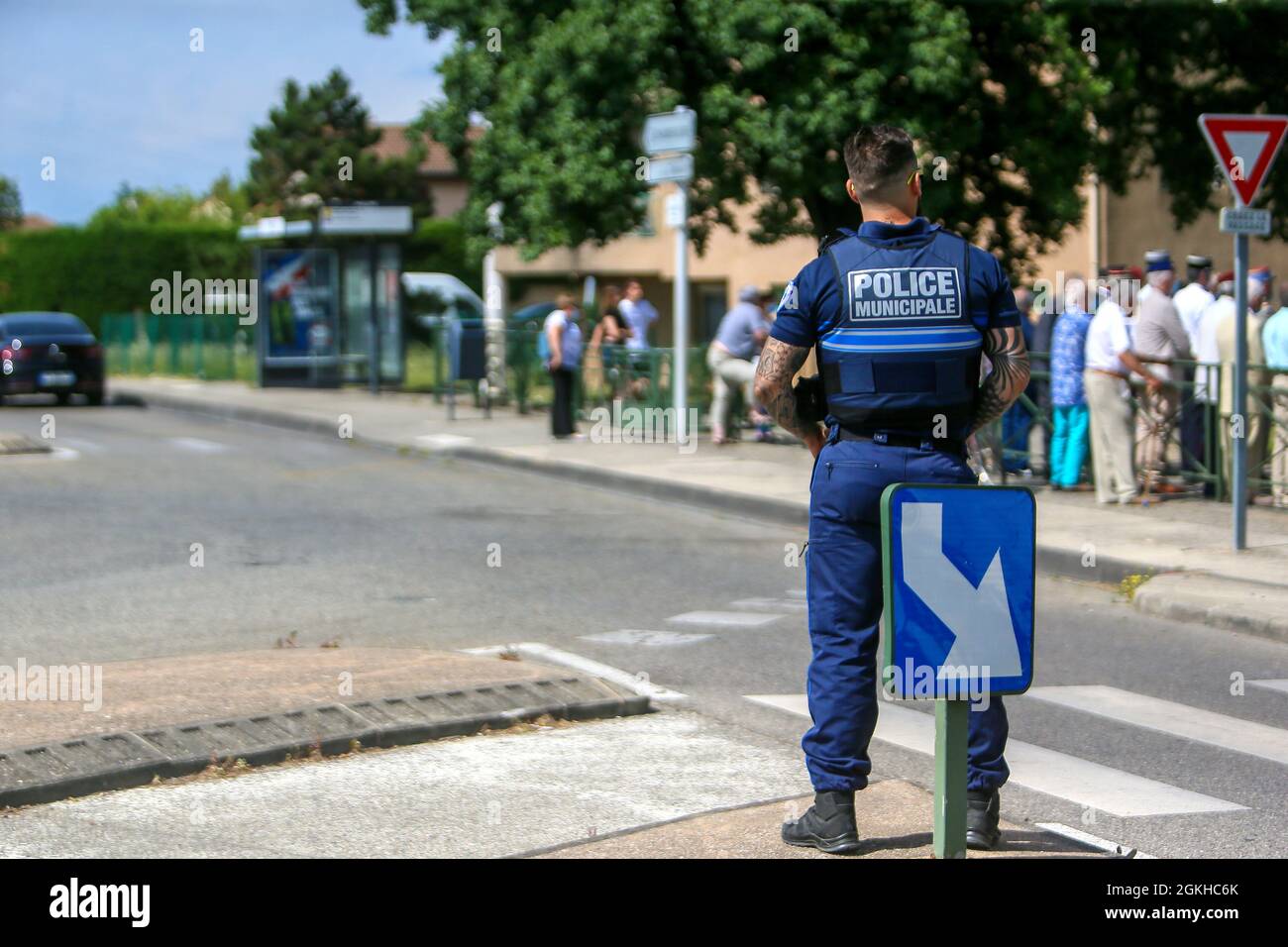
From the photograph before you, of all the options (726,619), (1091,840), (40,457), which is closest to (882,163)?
(1091,840)

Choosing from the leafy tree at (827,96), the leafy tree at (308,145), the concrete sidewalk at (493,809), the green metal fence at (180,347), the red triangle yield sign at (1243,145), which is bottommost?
the concrete sidewalk at (493,809)

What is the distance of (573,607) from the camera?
31.9 ft

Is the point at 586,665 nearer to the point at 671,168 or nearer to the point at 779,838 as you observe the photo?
the point at 779,838

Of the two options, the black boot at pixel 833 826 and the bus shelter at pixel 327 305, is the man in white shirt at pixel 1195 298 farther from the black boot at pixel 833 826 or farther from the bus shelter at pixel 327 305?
the bus shelter at pixel 327 305

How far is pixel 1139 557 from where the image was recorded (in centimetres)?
1114

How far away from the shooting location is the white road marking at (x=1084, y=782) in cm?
581

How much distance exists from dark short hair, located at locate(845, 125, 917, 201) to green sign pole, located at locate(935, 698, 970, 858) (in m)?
1.43

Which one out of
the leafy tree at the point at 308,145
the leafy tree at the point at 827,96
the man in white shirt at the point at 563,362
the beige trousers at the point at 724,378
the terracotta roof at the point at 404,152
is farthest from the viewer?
the terracotta roof at the point at 404,152

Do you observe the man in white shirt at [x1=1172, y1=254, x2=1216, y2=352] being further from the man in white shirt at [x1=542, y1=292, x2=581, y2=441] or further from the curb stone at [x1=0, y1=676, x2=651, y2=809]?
the curb stone at [x1=0, y1=676, x2=651, y2=809]

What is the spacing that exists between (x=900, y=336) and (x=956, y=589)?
2.41 ft

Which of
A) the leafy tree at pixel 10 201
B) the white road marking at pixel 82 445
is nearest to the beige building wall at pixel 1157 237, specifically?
the white road marking at pixel 82 445

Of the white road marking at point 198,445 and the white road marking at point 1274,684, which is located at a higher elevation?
the white road marking at point 198,445

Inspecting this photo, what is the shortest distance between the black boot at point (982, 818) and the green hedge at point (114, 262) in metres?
40.3
